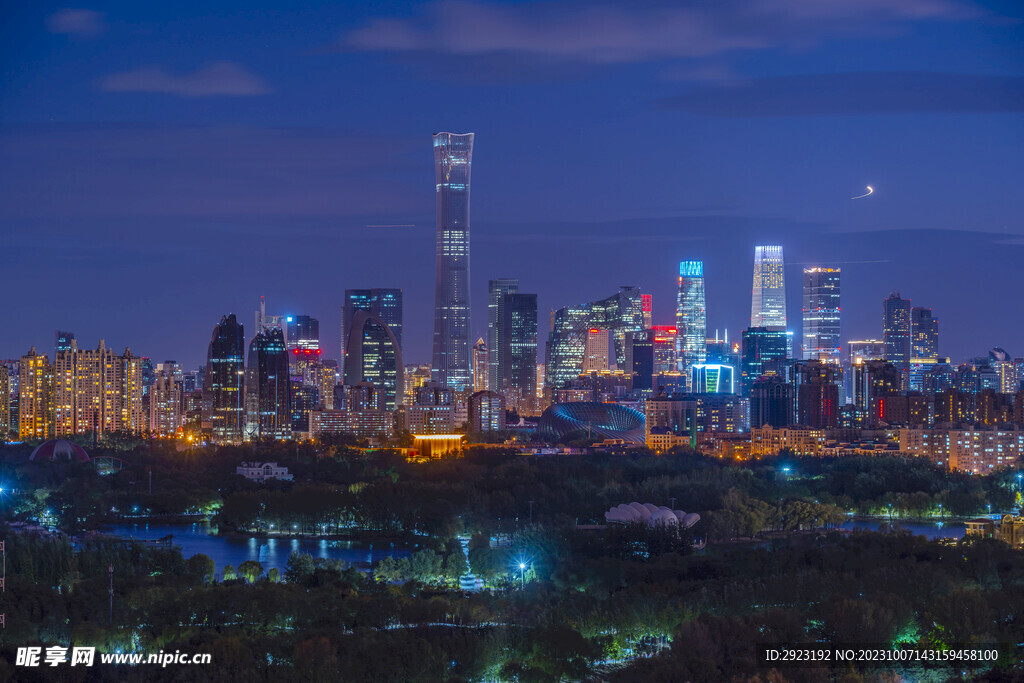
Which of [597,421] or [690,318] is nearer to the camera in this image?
[597,421]

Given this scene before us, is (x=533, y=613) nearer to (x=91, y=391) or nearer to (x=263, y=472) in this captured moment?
(x=263, y=472)

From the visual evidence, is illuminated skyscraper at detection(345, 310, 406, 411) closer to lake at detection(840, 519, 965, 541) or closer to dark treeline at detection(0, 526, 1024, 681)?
lake at detection(840, 519, 965, 541)

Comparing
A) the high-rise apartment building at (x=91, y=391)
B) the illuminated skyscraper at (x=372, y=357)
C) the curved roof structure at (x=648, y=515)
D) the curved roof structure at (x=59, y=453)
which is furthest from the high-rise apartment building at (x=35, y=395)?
the curved roof structure at (x=648, y=515)

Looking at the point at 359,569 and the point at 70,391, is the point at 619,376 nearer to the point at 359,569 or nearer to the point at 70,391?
the point at 70,391

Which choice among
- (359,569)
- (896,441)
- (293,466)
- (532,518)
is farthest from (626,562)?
(896,441)

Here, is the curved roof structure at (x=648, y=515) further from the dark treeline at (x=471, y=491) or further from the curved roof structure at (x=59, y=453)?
the curved roof structure at (x=59, y=453)

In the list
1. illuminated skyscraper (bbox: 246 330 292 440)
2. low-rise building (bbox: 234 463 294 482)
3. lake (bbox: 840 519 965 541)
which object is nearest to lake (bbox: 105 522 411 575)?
low-rise building (bbox: 234 463 294 482)

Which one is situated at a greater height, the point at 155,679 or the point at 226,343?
the point at 226,343

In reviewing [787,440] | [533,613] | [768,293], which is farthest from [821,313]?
[533,613]
